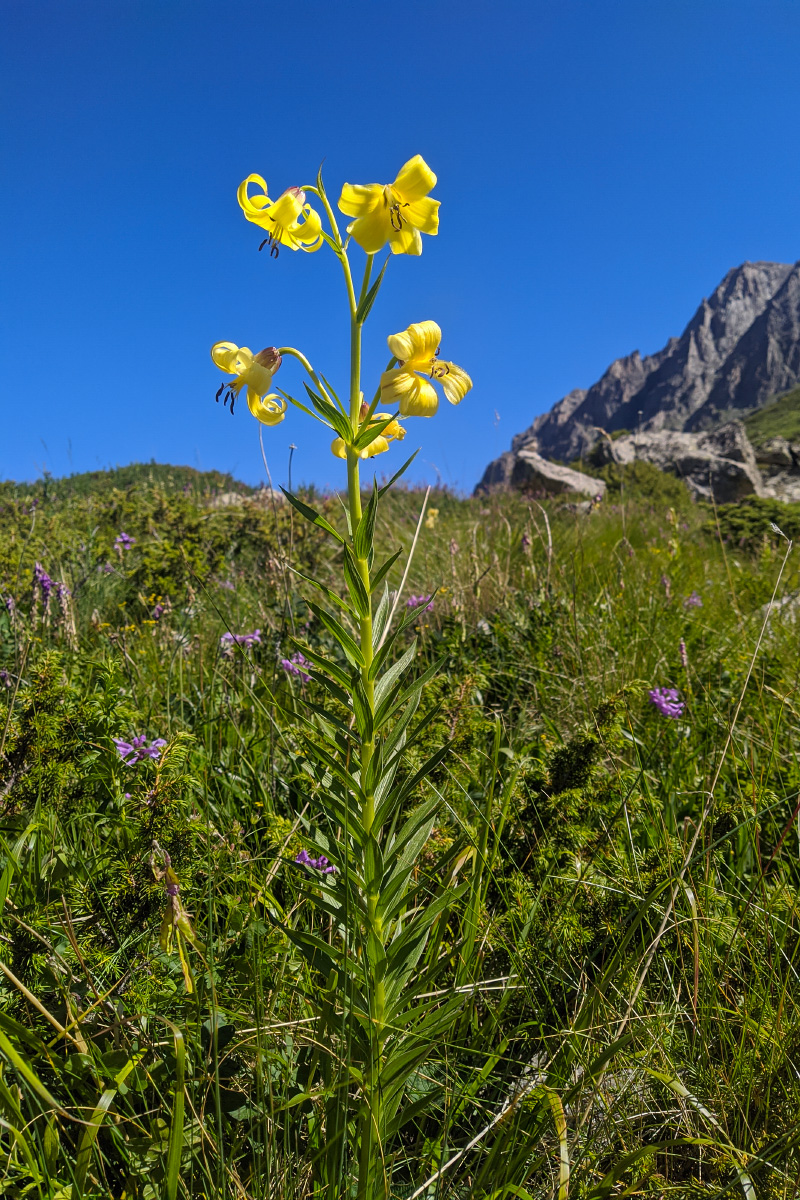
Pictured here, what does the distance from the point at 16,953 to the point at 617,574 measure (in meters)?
3.76

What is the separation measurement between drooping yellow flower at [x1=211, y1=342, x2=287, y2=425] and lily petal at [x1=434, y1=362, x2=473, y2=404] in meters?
0.31

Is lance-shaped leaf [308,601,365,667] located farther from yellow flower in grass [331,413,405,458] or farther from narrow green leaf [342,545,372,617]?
yellow flower in grass [331,413,405,458]

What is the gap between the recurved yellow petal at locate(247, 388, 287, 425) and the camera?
1218 mm

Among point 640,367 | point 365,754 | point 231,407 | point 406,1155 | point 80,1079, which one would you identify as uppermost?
point 640,367

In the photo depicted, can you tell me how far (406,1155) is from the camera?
1.23 m

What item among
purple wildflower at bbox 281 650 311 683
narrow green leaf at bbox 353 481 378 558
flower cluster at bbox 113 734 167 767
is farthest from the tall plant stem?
purple wildflower at bbox 281 650 311 683

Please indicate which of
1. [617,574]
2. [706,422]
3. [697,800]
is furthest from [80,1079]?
[706,422]

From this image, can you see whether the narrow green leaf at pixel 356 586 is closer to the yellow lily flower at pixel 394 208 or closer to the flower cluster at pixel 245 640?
the yellow lily flower at pixel 394 208

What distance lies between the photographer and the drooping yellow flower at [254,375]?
46.3 inches

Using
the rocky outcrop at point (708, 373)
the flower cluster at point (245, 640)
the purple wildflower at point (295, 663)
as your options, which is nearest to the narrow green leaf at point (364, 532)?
the purple wildflower at point (295, 663)

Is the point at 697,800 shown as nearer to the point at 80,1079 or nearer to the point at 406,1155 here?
the point at 406,1155

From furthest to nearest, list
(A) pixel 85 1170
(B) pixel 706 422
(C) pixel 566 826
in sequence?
(B) pixel 706 422 < (C) pixel 566 826 < (A) pixel 85 1170

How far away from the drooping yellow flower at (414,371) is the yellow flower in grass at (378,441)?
0.04 meters

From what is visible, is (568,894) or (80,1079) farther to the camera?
(568,894)
